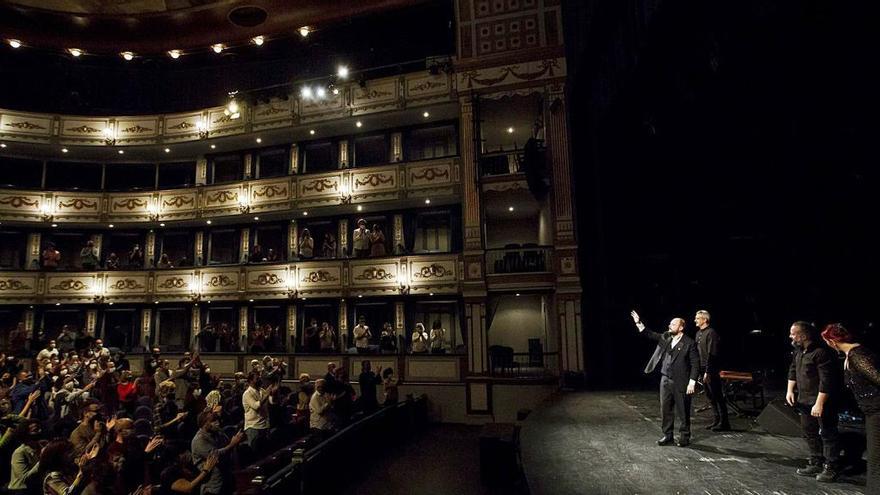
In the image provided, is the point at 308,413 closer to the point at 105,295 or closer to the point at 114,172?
the point at 105,295

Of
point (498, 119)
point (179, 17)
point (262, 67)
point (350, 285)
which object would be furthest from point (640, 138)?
point (179, 17)

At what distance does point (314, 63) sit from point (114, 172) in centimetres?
874

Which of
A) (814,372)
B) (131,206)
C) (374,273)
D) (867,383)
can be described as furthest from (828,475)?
(131,206)

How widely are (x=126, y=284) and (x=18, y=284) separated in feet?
11.2

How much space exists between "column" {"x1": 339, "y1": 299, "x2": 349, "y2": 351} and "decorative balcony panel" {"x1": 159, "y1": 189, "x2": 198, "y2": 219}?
627cm

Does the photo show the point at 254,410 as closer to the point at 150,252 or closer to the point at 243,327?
the point at 243,327

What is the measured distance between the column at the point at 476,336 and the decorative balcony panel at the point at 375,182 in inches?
168

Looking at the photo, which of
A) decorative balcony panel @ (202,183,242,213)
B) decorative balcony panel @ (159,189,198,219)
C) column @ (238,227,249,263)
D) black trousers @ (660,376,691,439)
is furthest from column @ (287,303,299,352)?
black trousers @ (660,376,691,439)

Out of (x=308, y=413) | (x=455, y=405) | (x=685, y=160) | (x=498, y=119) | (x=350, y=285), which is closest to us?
(x=308, y=413)

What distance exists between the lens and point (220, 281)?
1598cm

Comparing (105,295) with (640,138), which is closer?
(640,138)

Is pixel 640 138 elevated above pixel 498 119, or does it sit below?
below

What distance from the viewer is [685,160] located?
10266 mm

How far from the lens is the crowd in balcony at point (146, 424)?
198 inches
